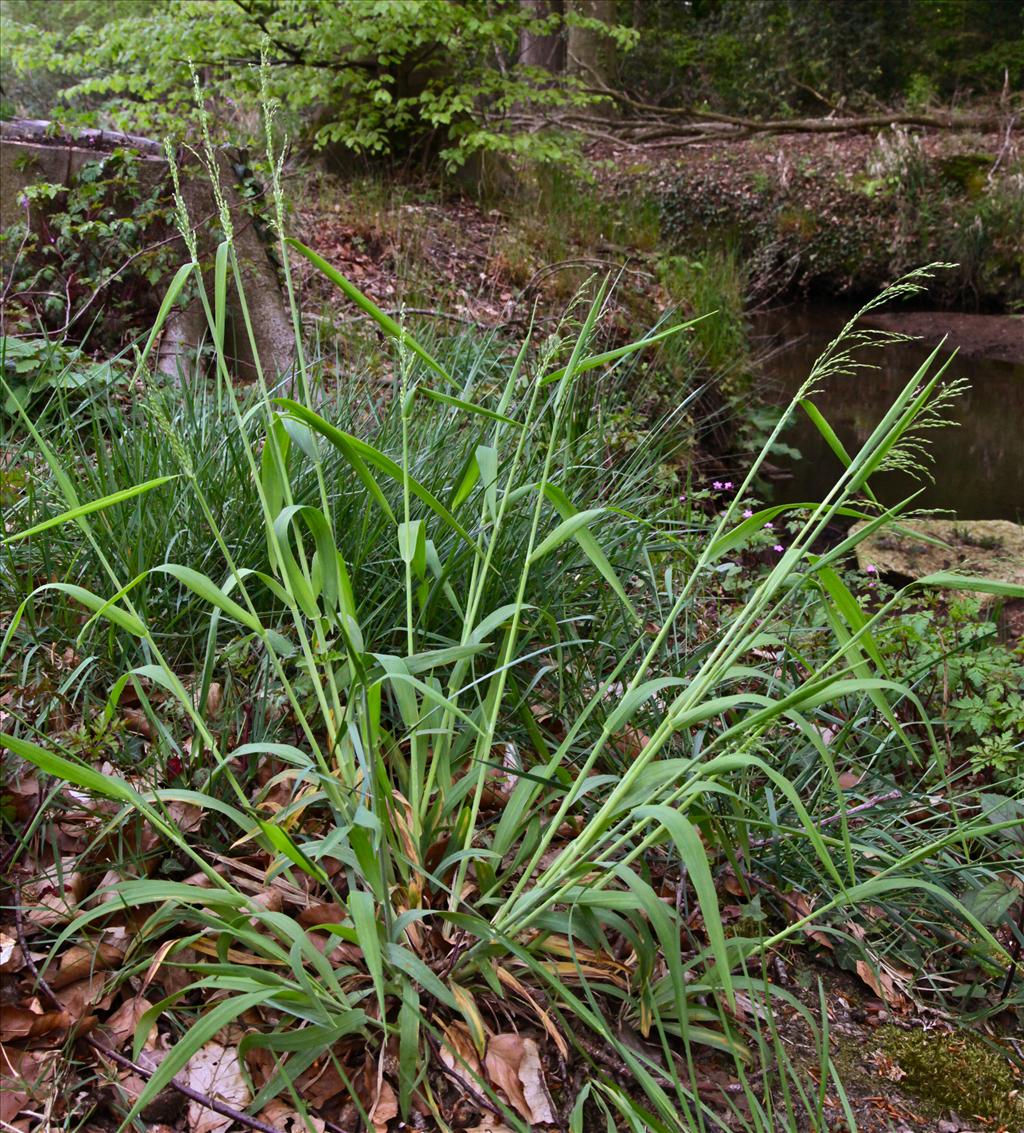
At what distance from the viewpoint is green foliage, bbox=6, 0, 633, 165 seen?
595 centimetres

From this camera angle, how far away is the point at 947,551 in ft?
14.6

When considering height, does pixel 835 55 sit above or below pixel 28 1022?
above

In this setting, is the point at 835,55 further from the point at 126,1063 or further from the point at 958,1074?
the point at 126,1063

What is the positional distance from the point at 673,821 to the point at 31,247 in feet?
12.0

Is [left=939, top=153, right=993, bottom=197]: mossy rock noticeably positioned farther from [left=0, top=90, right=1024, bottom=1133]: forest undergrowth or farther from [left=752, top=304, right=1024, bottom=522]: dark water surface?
[left=0, top=90, right=1024, bottom=1133]: forest undergrowth

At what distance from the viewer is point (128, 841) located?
1719 mm

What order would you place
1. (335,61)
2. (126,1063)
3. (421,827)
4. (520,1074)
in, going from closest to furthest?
1. (126,1063)
2. (520,1074)
3. (421,827)
4. (335,61)

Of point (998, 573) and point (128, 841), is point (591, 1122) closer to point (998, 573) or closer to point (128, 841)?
point (128, 841)

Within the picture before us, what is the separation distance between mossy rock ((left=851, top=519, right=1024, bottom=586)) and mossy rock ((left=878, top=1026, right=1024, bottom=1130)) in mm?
2663

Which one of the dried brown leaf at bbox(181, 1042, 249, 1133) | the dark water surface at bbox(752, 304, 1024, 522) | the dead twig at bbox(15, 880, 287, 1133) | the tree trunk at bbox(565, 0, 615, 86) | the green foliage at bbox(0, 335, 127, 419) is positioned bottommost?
the dark water surface at bbox(752, 304, 1024, 522)

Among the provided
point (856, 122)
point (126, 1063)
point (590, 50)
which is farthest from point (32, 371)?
point (590, 50)

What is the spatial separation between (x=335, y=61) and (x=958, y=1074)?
7.03 m

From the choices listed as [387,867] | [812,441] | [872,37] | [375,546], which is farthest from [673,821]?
[872,37]

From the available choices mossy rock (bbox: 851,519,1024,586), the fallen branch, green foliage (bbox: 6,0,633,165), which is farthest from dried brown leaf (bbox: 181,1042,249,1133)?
the fallen branch
